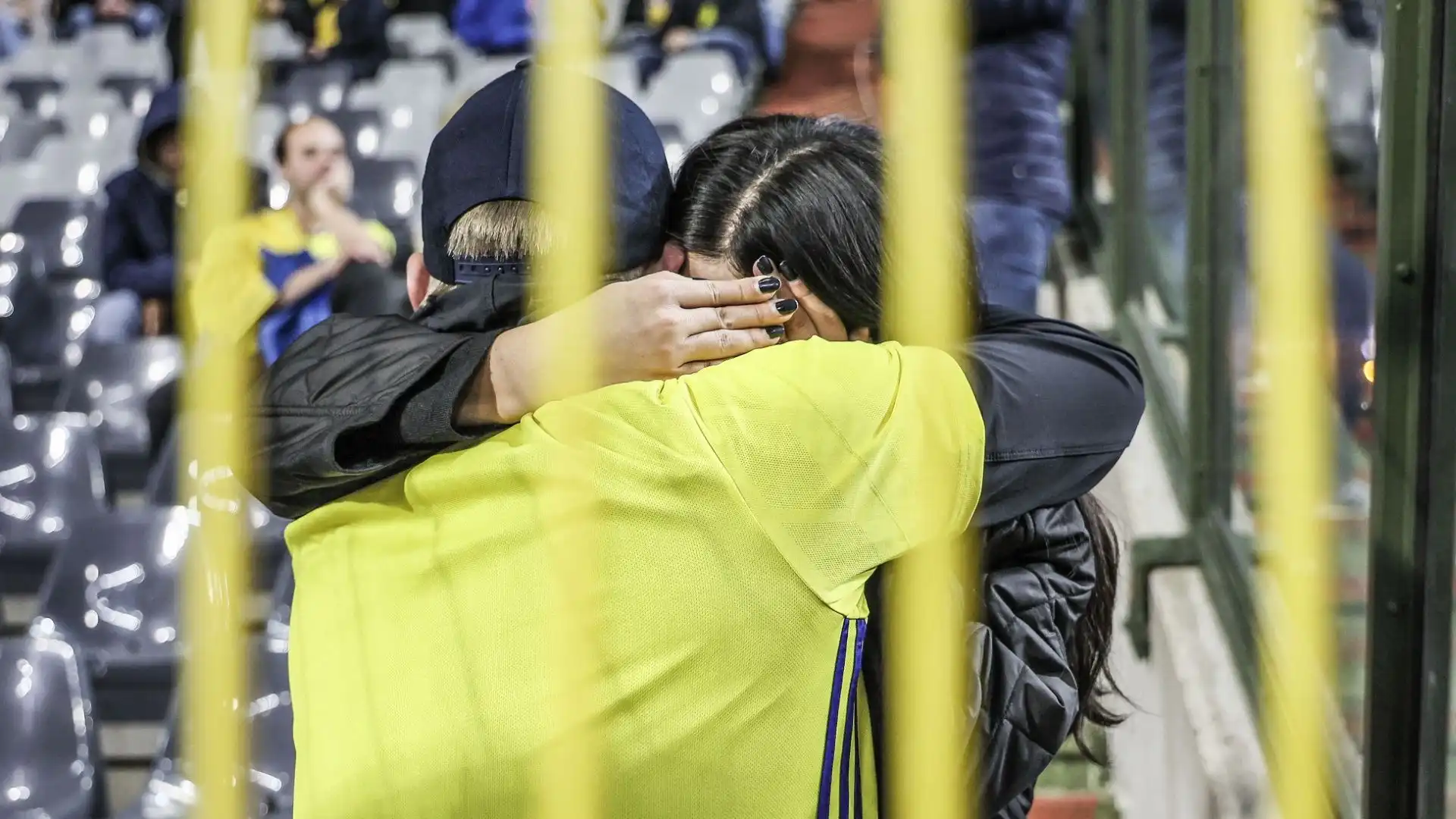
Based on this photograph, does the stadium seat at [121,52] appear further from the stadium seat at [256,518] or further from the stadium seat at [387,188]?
the stadium seat at [256,518]

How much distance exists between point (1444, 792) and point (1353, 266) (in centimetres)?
39

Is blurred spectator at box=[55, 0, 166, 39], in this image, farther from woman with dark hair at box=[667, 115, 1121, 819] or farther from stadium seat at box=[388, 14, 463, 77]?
woman with dark hair at box=[667, 115, 1121, 819]

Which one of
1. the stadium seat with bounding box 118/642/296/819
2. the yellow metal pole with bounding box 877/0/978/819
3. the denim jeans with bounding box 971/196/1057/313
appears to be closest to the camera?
the yellow metal pole with bounding box 877/0/978/819

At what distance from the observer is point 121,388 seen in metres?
2.58

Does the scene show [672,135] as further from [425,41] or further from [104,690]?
[425,41]

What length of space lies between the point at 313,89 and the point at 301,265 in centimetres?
266

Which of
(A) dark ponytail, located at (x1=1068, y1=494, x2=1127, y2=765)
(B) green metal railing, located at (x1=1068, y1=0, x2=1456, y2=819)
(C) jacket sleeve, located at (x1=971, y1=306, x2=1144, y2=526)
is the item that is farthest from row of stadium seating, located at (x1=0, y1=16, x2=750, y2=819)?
(B) green metal railing, located at (x1=1068, y1=0, x2=1456, y2=819)

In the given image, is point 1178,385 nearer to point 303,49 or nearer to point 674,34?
point 674,34

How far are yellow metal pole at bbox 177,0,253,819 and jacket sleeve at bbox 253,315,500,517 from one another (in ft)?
0.08

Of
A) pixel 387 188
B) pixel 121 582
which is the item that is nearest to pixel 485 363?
pixel 121 582

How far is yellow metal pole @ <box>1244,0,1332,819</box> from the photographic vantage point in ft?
2.38

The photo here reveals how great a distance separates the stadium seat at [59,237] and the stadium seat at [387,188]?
2.09 feet

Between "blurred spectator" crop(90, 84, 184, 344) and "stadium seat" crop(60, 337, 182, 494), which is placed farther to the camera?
"blurred spectator" crop(90, 84, 184, 344)

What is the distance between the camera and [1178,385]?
197 cm
